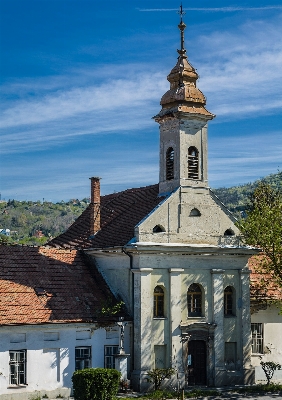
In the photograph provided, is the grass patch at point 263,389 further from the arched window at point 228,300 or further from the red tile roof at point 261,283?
the red tile roof at point 261,283

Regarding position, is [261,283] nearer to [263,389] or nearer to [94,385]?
[263,389]

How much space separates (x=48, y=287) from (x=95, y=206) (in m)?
7.18

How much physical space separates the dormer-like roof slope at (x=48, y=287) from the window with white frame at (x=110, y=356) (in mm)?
1516

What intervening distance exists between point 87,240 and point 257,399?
12044 mm

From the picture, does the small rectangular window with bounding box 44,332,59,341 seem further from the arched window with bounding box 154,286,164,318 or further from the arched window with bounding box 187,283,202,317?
the arched window with bounding box 187,283,202,317

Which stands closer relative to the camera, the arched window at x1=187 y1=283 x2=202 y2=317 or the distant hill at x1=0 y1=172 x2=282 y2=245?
the arched window at x1=187 y1=283 x2=202 y2=317

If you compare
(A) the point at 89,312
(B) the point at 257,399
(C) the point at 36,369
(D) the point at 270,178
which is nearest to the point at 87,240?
(A) the point at 89,312

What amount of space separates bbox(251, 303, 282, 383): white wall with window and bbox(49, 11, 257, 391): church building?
1.52 meters

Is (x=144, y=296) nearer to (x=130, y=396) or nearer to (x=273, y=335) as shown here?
(x=130, y=396)

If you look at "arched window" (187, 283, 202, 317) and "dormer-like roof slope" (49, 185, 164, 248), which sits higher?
"dormer-like roof slope" (49, 185, 164, 248)

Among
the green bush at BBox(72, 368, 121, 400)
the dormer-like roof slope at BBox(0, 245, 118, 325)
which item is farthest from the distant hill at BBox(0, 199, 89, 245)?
the green bush at BBox(72, 368, 121, 400)

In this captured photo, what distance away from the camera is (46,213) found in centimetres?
14250

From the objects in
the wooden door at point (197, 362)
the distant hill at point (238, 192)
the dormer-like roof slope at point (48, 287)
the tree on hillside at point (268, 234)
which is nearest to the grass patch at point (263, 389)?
the wooden door at point (197, 362)

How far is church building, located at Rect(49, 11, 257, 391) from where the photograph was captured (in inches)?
1171
